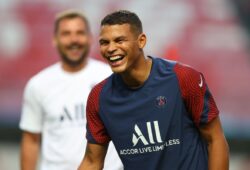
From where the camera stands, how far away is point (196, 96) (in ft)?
16.0

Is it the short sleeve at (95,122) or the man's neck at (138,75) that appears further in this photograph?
the short sleeve at (95,122)

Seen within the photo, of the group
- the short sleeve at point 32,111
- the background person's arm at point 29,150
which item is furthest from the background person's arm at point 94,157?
the background person's arm at point 29,150

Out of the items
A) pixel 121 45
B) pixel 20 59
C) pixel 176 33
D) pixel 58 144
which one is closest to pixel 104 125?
pixel 121 45

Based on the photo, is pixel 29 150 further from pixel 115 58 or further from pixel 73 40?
pixel 115 58

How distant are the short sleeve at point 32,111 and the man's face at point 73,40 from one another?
0.37 m

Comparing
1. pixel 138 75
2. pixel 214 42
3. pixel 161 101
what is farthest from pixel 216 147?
pixel 214 42

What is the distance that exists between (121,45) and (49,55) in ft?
23.2

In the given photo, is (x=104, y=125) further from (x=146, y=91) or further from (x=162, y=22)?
(x=162, y=22)

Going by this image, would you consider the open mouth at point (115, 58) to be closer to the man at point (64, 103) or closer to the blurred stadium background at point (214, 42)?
the man at point (64, 103)

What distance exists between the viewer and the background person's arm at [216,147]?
4.86m

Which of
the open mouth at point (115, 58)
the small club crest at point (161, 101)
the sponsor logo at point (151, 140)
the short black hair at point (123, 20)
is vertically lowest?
the sponsor logo at point (151, 140)

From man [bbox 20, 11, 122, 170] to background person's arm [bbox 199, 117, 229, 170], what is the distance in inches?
63.3

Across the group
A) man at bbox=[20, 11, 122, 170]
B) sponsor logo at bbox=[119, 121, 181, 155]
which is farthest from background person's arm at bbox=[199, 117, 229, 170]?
man at bbox=[20, 11, 122, 170]

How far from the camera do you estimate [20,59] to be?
11891 millimetres
